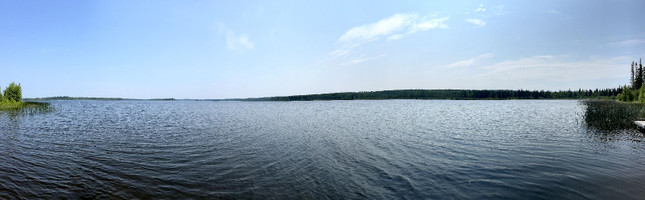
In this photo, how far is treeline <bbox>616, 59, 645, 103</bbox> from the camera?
109500 mm

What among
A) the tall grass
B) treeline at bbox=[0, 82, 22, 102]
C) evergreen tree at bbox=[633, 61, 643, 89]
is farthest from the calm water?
evergreen tree at bbox=[633, 61, 643, 89]

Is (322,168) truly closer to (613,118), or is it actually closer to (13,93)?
(613,118)

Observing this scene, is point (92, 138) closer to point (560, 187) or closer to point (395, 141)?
point (395, 141)

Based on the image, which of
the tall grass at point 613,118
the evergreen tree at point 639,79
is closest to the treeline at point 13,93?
the tall grass at point 613,118

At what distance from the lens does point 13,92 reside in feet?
326

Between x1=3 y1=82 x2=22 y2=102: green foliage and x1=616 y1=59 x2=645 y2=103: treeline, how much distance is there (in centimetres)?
23285

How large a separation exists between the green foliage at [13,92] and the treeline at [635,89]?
233 m

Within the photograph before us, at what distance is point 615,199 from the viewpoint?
35.9 feet

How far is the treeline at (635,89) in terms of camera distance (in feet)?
359

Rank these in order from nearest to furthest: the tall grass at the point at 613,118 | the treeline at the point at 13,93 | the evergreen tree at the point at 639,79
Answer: the tall grass at the point at 613,118, the treeline at the point at 13,93, the evergreen tree at the point at 639,79

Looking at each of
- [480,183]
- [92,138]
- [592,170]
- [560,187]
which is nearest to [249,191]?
[480,183]

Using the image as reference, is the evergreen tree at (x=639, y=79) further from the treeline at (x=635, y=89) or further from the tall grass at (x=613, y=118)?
the tall grass at (x=613, y=118)

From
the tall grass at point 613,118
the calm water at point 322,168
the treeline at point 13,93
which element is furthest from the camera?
the treeline at point 13,93

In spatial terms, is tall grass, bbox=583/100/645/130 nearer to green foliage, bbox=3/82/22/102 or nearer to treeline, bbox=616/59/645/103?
treeline, bbox=616/59/645/103
